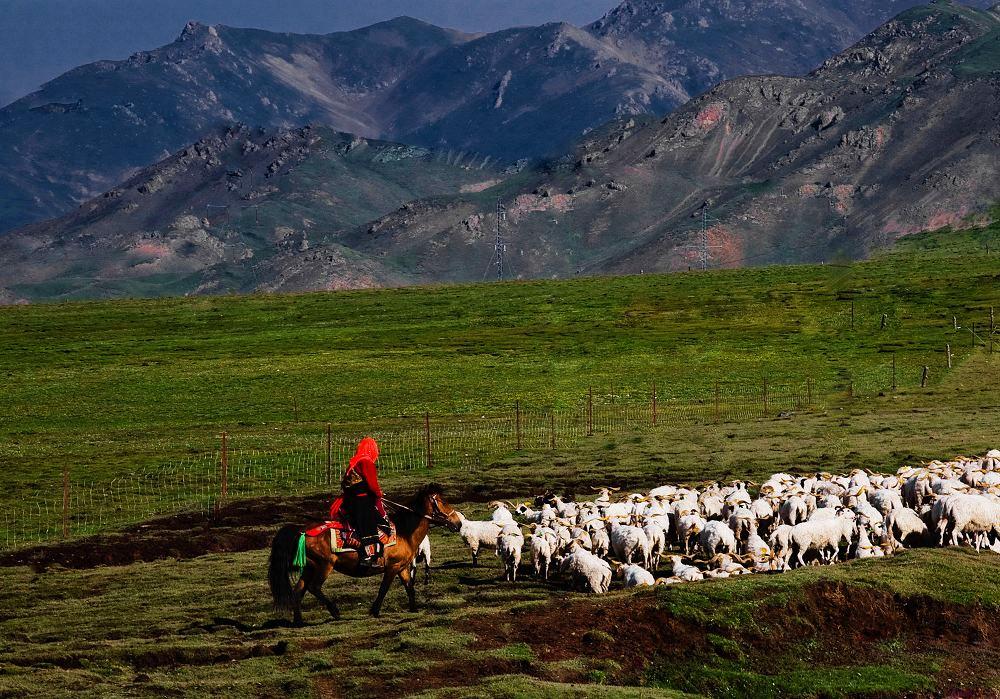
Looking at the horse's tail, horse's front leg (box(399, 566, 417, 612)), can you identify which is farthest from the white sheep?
the horse's tail

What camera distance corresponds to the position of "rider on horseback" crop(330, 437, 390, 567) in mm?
28516

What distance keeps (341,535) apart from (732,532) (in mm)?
11745

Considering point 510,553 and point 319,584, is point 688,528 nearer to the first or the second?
point 510,553

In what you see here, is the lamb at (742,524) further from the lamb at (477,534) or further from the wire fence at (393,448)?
the wire fence at (393,448)

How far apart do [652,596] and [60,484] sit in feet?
126

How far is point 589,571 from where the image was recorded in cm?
2994

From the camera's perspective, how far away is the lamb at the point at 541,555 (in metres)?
32.2

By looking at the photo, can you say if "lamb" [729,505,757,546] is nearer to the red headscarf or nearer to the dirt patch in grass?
the dirt patch in grass

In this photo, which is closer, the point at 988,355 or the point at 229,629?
the point at 229,629

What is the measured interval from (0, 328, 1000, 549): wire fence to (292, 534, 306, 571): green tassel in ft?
65.5

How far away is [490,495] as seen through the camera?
4894cm

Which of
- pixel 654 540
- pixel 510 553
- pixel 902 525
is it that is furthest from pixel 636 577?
pixel 902 525

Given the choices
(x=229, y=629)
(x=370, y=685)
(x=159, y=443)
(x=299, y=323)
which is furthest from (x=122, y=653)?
(x=299, y=323)

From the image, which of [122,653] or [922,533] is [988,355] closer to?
[922,533]
